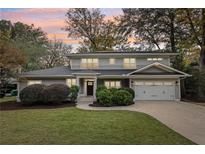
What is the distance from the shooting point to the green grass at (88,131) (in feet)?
22.6

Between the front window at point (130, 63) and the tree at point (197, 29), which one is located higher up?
the tree at point (197, 29)

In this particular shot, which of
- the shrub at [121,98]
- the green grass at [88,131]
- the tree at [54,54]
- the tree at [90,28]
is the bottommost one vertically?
the green grass at [88,131]

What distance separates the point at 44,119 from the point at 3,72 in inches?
296

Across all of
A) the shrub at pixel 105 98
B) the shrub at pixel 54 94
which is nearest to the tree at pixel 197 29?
the shrub at pixel 105 98

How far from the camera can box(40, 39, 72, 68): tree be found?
29.2m

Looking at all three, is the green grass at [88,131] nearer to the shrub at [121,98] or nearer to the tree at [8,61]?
the shrub at [121,98]

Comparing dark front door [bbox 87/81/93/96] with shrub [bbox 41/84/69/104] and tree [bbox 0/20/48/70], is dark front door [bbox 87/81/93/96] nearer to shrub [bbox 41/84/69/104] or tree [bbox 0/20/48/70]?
shrub [bbox 41/84/69/104]

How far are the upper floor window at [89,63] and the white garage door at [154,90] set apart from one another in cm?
410

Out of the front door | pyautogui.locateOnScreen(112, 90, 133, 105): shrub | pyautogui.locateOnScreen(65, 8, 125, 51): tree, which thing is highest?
pyautogui.locateOnScreen(65, 8, 125, 51): tree

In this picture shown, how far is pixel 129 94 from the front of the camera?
48.9 feet

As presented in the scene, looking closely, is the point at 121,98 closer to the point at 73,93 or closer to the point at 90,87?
the point at 73,93

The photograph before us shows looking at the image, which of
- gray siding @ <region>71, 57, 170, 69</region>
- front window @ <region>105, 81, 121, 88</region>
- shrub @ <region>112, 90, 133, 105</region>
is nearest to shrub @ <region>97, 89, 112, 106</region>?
shrub @ <region>112, 90, 133, 105</region>

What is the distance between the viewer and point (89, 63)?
18.9 meters
